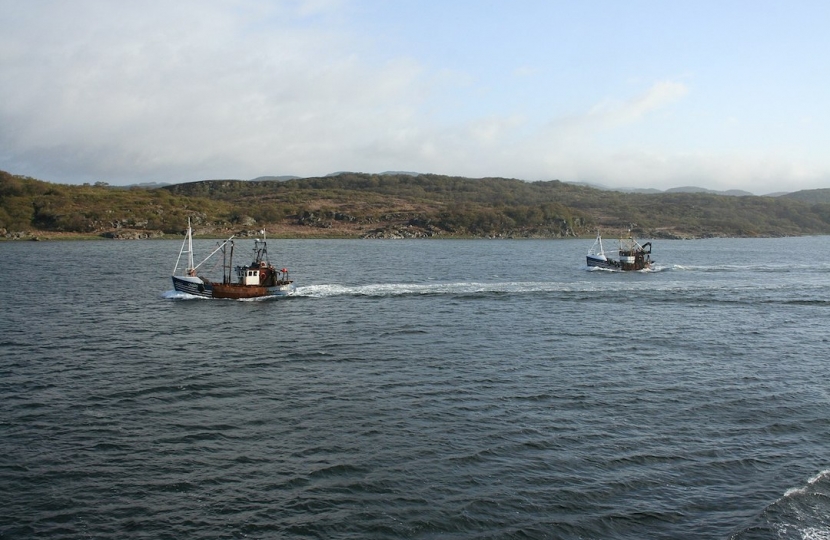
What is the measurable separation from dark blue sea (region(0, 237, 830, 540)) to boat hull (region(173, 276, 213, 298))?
577cm

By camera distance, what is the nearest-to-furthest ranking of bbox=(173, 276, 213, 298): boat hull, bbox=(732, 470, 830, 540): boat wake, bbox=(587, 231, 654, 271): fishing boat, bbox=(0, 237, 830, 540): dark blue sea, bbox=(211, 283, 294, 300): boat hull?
bbox=(732, 470, 830, 540): boat wake < bbox=(0, 237, 830, 540): dark blue sea < bbox=(173, 276, 213, 298): boat hull < bbox=(211, 283, 294, 300): boat hull < bbox=(587, 231, 654, 271): fishing boat

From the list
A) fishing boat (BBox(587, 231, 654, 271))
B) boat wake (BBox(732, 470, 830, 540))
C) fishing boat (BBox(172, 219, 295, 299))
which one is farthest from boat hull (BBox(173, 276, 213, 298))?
fishing boat (BBox(587, 231, 654, 271))

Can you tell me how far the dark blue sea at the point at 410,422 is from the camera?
19.5 m

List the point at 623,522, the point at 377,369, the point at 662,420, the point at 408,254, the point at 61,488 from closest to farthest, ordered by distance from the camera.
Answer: the point at 623,522 < the point at 61,488 < the point at 662,420 < the point at 377,369 < the point at 408,254

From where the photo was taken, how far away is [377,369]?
3569 centimetres

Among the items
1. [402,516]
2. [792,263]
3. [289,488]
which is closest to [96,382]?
[289,488]

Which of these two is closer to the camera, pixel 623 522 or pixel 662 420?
pixel 623 522

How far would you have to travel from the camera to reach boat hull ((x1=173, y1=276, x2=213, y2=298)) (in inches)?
2491

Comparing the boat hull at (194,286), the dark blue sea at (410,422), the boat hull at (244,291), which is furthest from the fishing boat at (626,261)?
the boat hull at (194,286)

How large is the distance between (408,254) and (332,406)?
99.9 m

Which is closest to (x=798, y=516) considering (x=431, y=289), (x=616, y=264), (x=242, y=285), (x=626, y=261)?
(x=431, y=289)

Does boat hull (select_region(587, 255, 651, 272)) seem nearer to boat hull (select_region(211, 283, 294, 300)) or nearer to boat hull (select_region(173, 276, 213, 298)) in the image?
boat hull (select_region(211, 283, 294, 300))

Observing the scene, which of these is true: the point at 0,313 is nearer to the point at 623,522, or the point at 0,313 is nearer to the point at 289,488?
the point at 289,488

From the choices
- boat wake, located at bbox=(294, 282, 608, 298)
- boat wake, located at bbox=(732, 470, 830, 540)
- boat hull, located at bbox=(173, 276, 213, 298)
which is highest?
boat hull, located at bbox=(173, 276, 213, 298)
